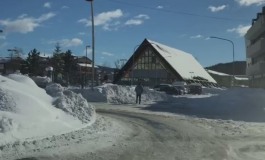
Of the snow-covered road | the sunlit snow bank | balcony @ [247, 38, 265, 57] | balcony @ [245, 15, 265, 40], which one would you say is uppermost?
balcony @ [245, 15, 265, 40]

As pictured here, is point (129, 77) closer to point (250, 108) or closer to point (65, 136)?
point (250, 108)

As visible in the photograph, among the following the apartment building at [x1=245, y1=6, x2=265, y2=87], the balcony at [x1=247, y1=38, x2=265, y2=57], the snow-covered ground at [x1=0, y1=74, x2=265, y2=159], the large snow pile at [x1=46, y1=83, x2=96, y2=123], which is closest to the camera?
the snow-covered ground at [x1=0, y1=74, x2=265, y2=159]

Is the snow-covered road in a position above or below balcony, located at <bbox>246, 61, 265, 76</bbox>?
below

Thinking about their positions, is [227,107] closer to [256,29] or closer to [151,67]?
[256,29]

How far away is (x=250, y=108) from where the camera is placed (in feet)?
105

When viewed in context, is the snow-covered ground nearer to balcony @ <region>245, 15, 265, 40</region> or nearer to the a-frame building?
balcony @ <region>245, 15, 265, 40</region>

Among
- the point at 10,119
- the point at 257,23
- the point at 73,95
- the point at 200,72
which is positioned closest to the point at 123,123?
the point at 73,95

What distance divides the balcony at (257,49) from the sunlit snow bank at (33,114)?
5517 cm

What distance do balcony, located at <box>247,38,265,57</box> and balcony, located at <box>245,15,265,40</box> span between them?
171 cm

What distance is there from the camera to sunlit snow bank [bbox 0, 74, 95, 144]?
43.6ft

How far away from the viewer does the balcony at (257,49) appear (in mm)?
70750

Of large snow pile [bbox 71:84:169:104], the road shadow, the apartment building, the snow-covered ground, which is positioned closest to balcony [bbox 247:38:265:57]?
the apartment building

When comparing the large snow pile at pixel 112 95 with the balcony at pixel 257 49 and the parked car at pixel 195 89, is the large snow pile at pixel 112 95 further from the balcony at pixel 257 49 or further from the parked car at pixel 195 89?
the balcony at pixel 257 49

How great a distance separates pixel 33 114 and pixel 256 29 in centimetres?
6607
